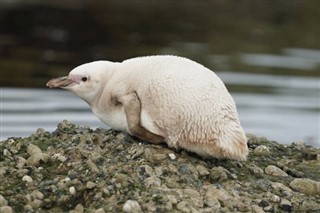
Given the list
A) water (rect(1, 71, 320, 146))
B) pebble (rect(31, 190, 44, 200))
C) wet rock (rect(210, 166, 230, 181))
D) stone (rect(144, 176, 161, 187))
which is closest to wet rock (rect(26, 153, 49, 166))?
pebble (rect(31, 190, 44, 200))

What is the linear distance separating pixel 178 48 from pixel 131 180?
1654 cm

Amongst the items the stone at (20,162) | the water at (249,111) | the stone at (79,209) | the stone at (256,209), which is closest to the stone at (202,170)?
the stone at (256,209)

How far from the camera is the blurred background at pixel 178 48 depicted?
16.1 meters

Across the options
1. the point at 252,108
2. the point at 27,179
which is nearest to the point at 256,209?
the point at 27,179

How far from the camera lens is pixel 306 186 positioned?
25.8ft

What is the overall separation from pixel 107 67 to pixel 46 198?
1423 mm

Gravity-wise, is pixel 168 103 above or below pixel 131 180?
above

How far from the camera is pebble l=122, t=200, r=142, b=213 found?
688 cm

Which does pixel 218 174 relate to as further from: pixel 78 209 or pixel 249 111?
pixel 249 111

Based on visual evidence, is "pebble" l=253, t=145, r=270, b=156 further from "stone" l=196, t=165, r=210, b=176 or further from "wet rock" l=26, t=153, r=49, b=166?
"wet rock" l=26, t=153, r=49, b=166

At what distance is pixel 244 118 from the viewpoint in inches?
640

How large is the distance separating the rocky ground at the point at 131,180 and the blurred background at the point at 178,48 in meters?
5.27

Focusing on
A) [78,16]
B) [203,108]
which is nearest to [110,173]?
[203,108]

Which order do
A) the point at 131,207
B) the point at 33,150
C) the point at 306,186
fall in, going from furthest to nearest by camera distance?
the point at 33,150 < the point at 306,186 < the point at 131,207
